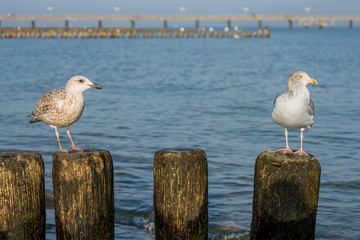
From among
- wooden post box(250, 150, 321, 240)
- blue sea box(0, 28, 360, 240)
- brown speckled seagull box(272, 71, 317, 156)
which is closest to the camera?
wooden post box(250, 150, 321, 240)

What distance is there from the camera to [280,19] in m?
115

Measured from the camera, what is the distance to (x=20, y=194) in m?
3.85

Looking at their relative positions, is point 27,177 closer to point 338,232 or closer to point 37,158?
point 37,158

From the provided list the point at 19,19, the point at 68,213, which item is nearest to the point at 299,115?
the point at 68,213

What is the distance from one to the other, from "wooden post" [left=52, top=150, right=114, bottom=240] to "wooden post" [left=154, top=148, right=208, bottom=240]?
38cm

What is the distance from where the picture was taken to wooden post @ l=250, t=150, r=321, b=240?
3805 millimetres

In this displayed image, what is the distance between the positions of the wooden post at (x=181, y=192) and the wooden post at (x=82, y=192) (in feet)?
1.26

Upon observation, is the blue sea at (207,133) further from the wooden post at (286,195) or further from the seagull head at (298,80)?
the seagull head at (298,80)

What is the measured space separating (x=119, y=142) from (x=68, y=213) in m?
6.18

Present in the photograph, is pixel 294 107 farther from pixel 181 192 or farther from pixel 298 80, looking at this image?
pixel 181 192

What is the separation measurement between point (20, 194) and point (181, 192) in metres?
1.15

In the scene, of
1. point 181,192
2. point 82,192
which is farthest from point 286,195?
point 82,192

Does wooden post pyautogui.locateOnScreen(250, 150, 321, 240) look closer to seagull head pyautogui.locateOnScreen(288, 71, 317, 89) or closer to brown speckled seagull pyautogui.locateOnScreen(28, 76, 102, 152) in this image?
seagull head pyautogui.locateOnScreen(288, 71, 317, 89)

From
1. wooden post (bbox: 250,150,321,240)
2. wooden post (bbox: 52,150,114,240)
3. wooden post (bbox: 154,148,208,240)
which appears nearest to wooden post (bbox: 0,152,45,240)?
wooden post (bbox: 52,150,114,240)
